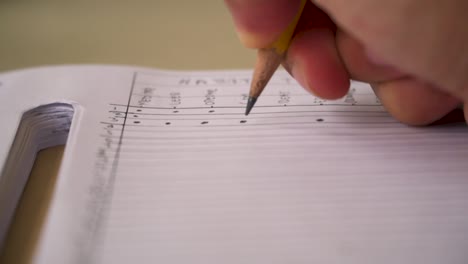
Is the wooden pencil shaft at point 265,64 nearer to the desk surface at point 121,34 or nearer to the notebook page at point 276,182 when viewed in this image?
the notebook page at point 276,182

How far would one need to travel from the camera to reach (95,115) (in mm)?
352

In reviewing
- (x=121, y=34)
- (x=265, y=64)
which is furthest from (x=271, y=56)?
(x=121, y=34)

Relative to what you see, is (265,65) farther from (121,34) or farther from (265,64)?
(121,34)

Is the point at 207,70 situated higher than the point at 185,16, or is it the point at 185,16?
the point at 185,16

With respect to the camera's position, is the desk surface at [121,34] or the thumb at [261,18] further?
the desk surface at [121,34]

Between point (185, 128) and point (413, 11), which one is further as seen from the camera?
point (185, 128)

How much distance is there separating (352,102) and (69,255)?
238 mm

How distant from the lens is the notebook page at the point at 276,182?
0.26m

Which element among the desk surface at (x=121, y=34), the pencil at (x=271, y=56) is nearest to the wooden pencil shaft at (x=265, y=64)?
the pencil at (x=271, y=56)

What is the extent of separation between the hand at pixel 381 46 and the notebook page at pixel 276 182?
37 millimetres

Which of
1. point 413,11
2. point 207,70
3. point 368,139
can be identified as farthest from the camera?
point 207,70

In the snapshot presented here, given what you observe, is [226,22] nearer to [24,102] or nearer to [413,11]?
[24,102]

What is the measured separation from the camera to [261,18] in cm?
26

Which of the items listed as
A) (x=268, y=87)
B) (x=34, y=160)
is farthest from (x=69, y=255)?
(x=268, y=87)
